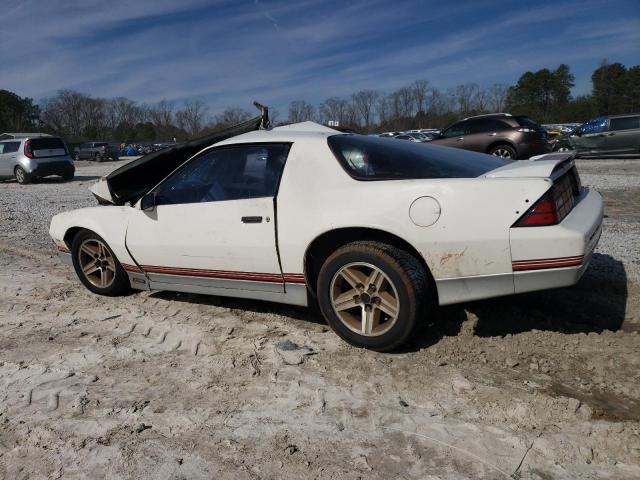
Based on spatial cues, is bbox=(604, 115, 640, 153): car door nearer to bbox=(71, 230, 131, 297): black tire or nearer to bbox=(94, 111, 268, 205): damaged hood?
bbox=(94, 111, 268, 205): damaged hood

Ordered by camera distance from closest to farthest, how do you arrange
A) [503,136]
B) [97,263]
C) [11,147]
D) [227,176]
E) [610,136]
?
1. [227,176]
2. [97,263]
3. [503,136]
4. [610,136]
5. [11,147]

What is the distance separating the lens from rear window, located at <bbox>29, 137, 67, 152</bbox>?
17.4 metres

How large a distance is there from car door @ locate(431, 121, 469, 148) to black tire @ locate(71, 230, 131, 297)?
11.3 meters

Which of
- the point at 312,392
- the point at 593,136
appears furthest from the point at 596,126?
the point at 312,392

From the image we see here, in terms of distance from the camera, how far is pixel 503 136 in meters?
13.5

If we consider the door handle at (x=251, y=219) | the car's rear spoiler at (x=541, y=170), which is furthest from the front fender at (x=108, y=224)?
the car's rear spoiler at (x=541, y=170)

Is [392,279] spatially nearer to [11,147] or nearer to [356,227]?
[356,227]

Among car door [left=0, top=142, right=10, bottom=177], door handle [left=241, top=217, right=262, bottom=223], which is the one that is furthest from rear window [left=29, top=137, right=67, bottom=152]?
door handle [left=241, top=217, right=262, bottom=223]

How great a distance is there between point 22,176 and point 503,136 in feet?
50.7

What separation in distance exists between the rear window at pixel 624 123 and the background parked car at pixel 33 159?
60.8 ft

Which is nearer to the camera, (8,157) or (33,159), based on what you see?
(33,159)

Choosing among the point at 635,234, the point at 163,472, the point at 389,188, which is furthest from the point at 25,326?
the point at 635,234

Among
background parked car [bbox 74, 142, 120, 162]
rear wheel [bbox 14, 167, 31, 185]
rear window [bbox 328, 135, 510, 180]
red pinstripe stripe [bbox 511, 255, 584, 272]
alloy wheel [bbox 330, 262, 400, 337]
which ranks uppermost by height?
background parked car [bbox 74, 142, 120, 162]

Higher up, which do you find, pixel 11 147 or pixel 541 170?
pixel 11 147
